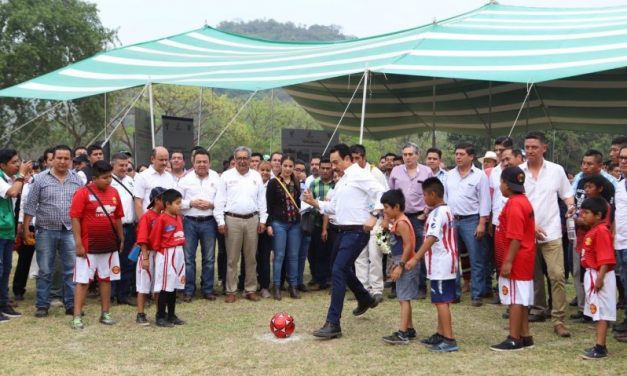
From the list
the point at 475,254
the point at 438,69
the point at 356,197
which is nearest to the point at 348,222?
the point at 356,197

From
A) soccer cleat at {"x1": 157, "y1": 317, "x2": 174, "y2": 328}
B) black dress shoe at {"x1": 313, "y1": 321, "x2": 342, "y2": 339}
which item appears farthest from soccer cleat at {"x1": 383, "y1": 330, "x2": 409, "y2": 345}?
soccer cleat at {"x1": 157, "y1": 317, "x2": 174, "y2": 328}

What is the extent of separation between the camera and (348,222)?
5844 millimetres

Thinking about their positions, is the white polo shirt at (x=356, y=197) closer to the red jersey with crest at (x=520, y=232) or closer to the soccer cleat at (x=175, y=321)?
the red jersey with crest at (x=520, y=232)

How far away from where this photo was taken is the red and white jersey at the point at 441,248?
17.4 feet

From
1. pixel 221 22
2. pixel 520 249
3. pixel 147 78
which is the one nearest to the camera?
pixel 520 249

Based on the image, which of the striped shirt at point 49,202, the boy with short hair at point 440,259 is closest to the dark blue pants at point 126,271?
the striped shirt at point 49,202

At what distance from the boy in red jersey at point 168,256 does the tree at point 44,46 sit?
23.8 meters

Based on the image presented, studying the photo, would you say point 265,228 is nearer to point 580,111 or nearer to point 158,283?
point 158,283

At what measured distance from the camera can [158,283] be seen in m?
6.17

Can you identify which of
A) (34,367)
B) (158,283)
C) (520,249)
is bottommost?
(34,367)

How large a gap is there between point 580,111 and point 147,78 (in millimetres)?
8215

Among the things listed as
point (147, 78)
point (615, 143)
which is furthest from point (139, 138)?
point (615, 143)

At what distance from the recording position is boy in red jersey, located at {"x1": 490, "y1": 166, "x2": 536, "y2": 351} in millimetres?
5129

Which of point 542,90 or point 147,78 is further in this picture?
point 542,90
